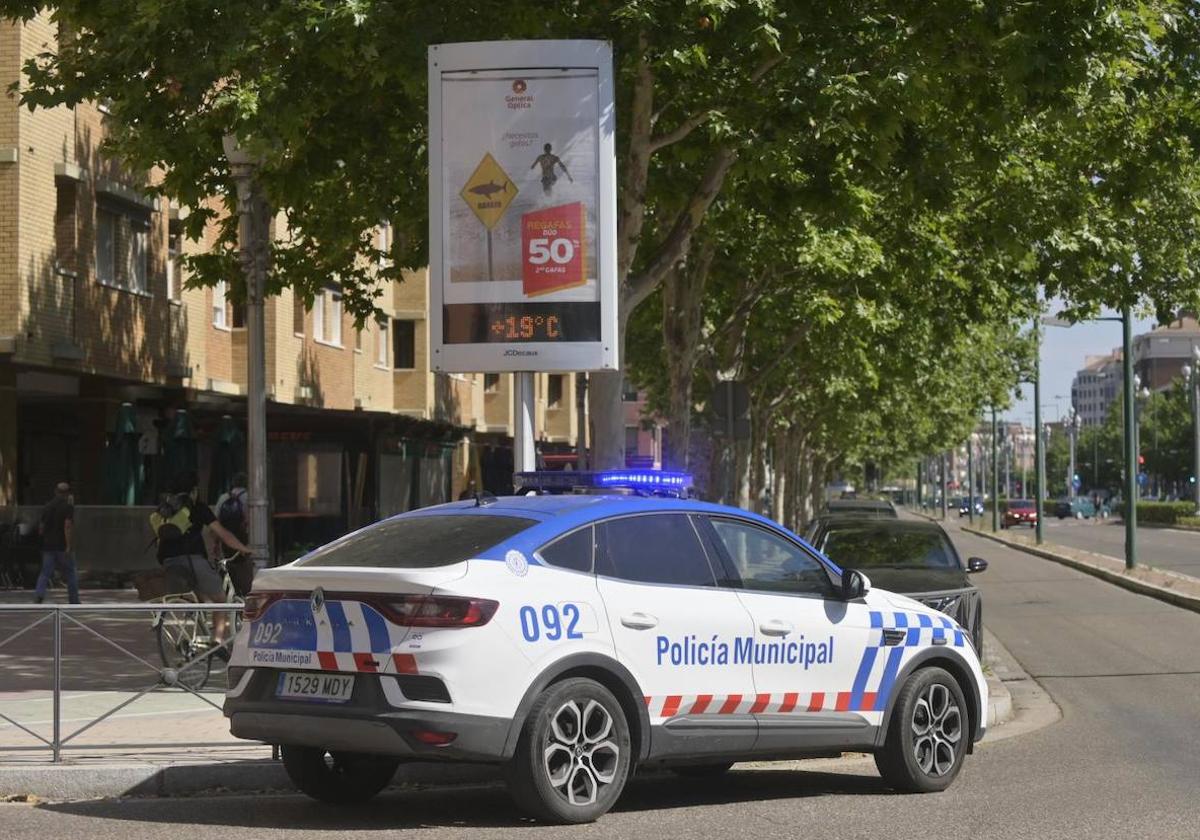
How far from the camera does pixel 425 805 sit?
9.64m

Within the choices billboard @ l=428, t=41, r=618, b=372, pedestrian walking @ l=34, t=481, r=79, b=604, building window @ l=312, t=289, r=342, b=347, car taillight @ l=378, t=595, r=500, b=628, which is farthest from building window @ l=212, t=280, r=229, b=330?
car taillight @ l=378, t=595, r=500, b=628

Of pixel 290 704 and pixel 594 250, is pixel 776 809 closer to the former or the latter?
pixel 290 704

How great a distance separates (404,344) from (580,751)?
41431 mm

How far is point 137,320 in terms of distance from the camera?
3117 cm

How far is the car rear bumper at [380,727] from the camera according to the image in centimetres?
817

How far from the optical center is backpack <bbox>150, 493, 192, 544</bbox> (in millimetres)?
16438

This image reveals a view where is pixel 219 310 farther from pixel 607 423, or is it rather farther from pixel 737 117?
pixel 737 117

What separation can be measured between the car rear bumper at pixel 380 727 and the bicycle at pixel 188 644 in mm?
3017

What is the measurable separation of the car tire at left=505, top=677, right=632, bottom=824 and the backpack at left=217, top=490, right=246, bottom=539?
10.0 meters

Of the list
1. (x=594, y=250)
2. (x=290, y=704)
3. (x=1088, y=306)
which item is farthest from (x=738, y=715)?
(x=1088, y=306)

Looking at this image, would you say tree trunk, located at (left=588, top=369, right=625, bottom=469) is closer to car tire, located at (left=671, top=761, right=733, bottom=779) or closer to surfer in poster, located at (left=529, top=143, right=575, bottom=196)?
surfer in poster, located at (left=529, top=143, right=575, bottom=196)

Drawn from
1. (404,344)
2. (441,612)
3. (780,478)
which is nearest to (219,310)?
(404,344)

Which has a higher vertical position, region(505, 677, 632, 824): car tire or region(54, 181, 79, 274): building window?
region(54, 181, 79, 274): building window

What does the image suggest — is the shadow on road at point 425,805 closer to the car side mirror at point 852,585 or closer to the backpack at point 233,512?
the car side mirror at point 852,585
